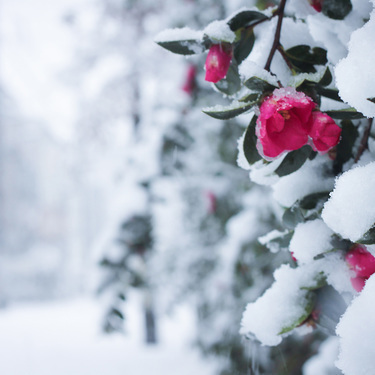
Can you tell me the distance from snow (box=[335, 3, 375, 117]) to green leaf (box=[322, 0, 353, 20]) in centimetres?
20

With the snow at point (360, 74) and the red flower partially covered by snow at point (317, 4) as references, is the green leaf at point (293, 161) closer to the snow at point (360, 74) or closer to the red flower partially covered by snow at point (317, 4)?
the snow at point (360, 74)

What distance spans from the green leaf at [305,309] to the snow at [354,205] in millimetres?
182

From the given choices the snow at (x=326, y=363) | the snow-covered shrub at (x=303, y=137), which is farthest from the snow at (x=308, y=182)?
the snow at (x=326, y=363)

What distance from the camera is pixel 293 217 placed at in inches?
23.3

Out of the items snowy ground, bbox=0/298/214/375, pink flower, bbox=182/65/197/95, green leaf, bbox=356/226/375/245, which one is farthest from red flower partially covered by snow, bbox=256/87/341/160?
snowy ground, bbox=0/298/214/375

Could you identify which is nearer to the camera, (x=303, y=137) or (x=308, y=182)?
(x=303, y=137)

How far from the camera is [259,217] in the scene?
1.94 m

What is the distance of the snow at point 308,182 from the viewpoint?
590mm

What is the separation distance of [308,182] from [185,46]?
0.26 meters

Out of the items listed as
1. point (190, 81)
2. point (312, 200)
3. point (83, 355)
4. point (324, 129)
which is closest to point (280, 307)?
point (312, 200)

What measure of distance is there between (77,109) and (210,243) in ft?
10.1

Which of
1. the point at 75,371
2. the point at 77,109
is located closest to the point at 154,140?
the point at 75,371

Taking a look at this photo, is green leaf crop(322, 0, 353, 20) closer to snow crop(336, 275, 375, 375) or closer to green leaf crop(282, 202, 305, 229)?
green leaf crop(282, 202, 305, 229)

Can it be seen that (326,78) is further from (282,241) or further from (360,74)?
(282,241)
